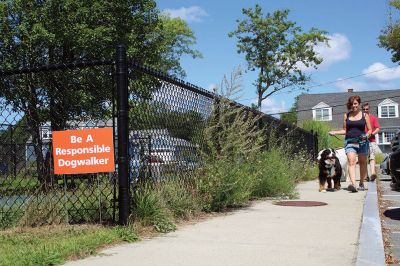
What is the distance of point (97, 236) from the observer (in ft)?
16.6

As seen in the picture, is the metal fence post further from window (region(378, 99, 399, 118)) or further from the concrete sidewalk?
window (region(378, 99, 399, 118))

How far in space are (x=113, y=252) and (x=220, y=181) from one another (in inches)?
110

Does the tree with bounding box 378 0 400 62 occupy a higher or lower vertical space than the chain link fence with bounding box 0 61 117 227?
higher

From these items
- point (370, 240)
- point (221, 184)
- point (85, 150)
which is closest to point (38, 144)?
point (85, 150)

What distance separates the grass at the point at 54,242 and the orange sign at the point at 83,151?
685 mm

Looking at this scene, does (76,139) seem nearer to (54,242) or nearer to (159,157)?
(159,157)

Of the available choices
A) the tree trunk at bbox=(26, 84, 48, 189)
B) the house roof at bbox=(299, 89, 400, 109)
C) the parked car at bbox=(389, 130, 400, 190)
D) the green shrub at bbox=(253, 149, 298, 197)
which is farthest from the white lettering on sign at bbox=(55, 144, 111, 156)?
the house roof at bbox=(299, 89, 400, 109)

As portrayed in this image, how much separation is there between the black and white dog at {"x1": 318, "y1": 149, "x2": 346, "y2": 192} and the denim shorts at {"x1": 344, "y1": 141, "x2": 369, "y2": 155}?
0.66 metres

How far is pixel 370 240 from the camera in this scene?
200 inches

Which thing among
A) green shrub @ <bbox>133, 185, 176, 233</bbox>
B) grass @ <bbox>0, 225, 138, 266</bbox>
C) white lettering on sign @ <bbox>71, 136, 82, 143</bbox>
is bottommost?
grass @ <bbox>0, 225, 138, 266</bbox>

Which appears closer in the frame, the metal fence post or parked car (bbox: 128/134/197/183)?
the metal fence post

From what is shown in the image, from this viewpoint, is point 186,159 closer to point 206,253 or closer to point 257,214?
point 257,214

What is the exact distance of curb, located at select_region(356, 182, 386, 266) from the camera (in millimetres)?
4285

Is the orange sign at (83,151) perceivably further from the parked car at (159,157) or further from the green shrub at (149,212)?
the green shrub at (149,212)
